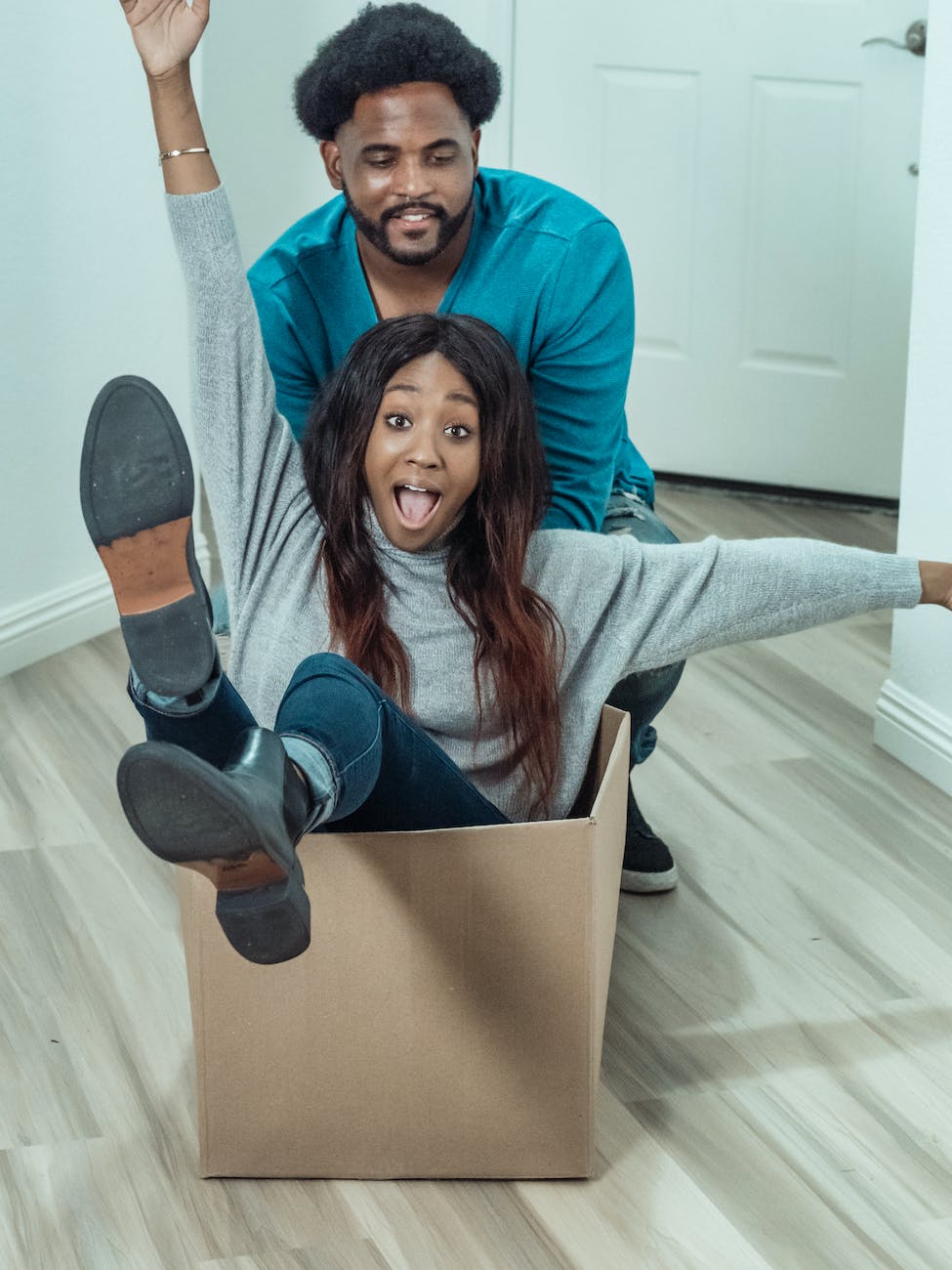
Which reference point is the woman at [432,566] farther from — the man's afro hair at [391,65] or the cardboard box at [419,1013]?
the man's afro hair at [391,65]

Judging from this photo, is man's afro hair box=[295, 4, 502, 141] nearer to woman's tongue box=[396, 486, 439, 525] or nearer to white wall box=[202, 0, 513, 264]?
woman's tongue box=[396, 486, 439, 525]

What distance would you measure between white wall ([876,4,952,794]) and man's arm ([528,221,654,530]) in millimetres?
514

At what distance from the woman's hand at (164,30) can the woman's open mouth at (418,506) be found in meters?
0.43

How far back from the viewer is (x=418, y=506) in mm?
1497

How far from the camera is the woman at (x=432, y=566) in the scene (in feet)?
4.81

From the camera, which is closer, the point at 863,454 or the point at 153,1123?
the point at 153,1123

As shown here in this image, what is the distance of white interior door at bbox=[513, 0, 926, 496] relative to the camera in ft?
9.93

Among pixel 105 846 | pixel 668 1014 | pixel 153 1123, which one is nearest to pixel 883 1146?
pixel 668 1014

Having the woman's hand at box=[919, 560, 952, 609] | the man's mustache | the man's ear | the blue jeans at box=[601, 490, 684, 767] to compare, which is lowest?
the blue jeans at box=[601, 490, 684, 767]

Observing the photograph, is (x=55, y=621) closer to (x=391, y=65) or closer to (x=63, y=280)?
(x=63, y=280)

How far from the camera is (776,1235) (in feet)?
4.52

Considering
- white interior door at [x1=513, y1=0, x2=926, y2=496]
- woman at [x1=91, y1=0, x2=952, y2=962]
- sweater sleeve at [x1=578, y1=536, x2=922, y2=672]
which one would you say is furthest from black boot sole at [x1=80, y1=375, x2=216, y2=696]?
white interior door at [x1=513, y1=0, x2=926, y2=496]

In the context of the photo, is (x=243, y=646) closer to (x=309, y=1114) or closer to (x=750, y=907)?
(x=309, y=1114)

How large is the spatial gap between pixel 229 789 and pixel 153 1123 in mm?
567
